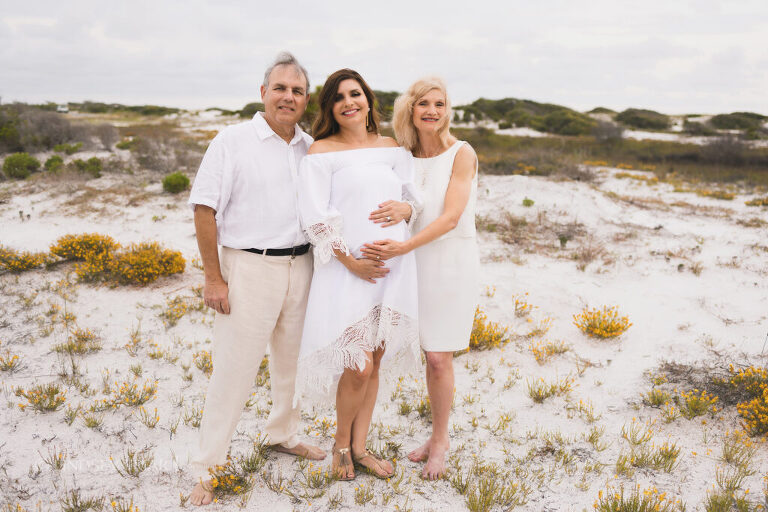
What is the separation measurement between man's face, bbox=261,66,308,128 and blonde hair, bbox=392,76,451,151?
2.21 ft

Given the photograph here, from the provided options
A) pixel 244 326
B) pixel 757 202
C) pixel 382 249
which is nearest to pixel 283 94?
pixel 382 249

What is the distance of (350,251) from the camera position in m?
2.68

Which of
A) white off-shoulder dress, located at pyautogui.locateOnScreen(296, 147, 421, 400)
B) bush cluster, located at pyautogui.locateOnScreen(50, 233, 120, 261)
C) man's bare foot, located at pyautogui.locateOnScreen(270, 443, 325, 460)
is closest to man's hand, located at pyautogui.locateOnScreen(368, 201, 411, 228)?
white off-shoulder dress, located at pyautogui.locateOnScreen(296, 147, 421, 400)

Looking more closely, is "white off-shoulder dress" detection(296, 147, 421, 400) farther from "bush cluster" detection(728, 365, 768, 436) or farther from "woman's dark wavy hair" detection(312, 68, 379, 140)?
"bush cluster" detection(728, 365, 768, 436)

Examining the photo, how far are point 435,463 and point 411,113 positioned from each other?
2440 mm

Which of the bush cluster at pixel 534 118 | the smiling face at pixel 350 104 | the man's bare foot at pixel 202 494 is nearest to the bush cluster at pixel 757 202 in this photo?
the smiling face at pixel 350 104

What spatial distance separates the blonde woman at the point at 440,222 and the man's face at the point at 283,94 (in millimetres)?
703

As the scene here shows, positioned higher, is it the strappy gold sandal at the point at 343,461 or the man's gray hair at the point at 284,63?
the man's gray hair at the point at 284,63

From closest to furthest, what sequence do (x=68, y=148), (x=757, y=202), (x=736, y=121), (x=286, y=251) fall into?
1. (x=286, y=251)
2. (x=757, y=202)
3. (x=68, y=148)
4. (x=736, y=121)

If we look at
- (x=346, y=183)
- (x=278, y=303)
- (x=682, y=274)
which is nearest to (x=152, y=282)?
(x=278, y=303)

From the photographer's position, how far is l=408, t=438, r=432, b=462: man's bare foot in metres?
3.36

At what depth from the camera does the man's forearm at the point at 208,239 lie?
2.62 metres

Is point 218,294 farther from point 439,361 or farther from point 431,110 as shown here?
point 431,110

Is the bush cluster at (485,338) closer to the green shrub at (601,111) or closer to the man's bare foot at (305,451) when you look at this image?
the man's bare foot at (305,451)
